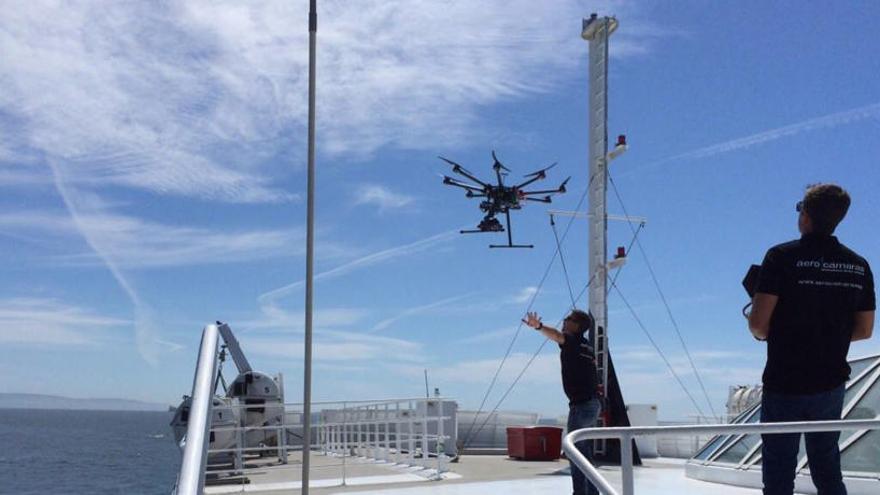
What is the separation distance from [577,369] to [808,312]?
2717mm

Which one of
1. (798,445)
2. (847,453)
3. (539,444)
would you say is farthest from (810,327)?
(539,444)

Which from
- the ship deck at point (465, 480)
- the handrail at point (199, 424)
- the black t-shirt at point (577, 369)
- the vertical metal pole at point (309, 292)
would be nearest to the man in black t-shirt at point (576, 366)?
the black t-shirt at point (577, 369)

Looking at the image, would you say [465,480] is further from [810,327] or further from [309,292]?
[810,327]

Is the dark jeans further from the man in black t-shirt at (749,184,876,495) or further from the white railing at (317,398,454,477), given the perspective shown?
the white railing at (317,398,454,477)

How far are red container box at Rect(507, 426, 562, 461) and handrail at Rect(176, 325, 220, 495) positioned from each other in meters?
10.1

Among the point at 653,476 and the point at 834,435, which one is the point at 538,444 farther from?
the point at 834,435

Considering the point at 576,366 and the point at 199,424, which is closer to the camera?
the point at 199,424

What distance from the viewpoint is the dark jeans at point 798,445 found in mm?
3750

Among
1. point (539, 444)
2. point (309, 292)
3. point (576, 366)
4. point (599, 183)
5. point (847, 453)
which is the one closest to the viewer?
point (309, 292)

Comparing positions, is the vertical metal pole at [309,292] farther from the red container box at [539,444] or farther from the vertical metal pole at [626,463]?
the red container box at [539,444]

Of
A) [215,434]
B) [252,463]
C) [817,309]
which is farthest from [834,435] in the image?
[252,463]

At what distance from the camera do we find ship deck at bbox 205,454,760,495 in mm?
9016

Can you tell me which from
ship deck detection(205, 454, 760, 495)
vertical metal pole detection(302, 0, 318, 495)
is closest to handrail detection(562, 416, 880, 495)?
vertical metal pole detection(302, 0, 318, 495)

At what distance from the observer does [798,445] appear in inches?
150
